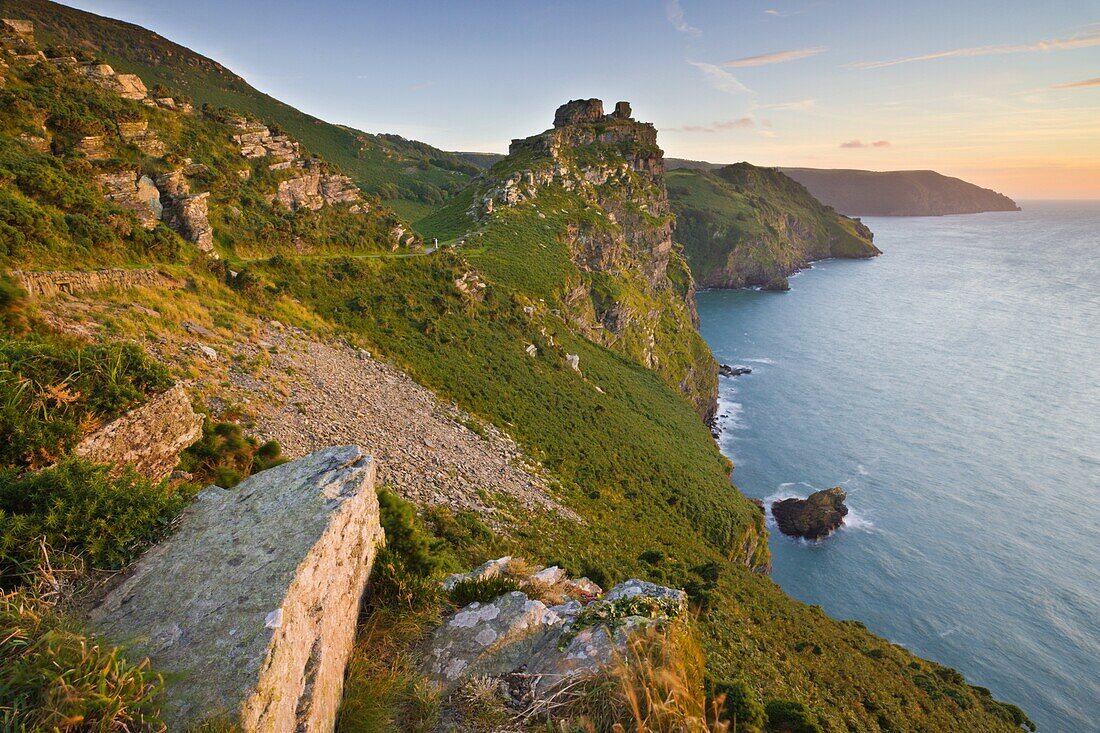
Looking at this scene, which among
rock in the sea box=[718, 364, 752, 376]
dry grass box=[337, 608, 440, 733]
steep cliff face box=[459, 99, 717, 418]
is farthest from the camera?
rock in the sea box=[718, 364, 752, 376]

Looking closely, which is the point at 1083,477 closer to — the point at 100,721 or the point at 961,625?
the point at 961,625

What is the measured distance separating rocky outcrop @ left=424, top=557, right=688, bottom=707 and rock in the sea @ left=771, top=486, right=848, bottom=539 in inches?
2502

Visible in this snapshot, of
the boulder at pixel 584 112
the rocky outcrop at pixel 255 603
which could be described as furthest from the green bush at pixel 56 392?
the boulder at pixel 584 112

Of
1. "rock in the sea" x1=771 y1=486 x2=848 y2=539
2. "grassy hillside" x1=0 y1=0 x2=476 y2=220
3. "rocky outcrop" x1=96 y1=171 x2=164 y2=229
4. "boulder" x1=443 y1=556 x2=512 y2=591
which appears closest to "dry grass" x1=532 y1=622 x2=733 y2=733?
"boulder" x1=443 y1=556 x2=512 y2=591

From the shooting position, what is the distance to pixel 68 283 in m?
18.5

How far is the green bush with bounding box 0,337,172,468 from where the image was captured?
8180mm

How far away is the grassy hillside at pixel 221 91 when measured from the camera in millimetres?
119812

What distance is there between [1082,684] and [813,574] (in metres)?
23.8

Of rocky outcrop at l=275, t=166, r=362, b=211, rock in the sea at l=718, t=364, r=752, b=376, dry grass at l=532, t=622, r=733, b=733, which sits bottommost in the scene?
rock in the sea at l=718, t=364, r=752, b=376

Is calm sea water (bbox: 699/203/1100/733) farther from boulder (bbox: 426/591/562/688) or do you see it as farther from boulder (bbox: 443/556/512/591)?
boulder (bbox: 426/591/562/688)

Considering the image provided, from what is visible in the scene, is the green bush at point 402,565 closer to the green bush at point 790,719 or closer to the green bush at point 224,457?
the green bush at point 224,457

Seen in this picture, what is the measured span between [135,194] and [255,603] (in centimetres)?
3356

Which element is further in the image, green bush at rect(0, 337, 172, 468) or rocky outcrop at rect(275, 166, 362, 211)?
rocky outcrop at rect(275, 166, 362, 211)

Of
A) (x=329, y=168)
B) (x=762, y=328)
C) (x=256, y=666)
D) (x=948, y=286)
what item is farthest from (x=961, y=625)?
(x=948, y=286)
